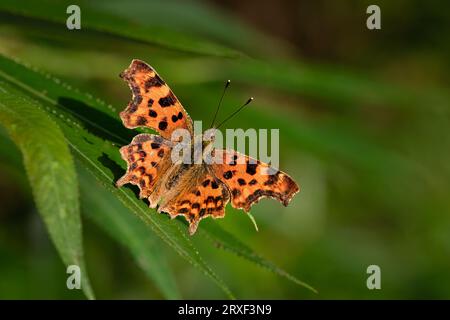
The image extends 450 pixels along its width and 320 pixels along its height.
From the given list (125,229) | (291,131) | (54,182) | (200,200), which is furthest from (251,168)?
(291,131)

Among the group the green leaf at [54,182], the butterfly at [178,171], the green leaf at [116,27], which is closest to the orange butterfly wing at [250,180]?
the butterfly at [178,171]

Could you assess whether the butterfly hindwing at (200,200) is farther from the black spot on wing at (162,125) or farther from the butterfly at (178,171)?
the black spot on wing at (162,125)

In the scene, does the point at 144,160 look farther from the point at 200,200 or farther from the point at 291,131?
the point at 291,131

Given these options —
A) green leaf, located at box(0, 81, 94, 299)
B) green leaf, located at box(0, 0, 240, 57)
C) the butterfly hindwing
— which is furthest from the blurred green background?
green leaf, located at box(0, 81, 94, 299)

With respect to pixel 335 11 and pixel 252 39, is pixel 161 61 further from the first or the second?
pixel 335 11

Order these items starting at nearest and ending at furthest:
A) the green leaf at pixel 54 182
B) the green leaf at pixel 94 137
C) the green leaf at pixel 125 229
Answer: the green leaf at pixel 54 182 < the green leaf at pixel 94 137 < the green leaf at pixel 125 229
